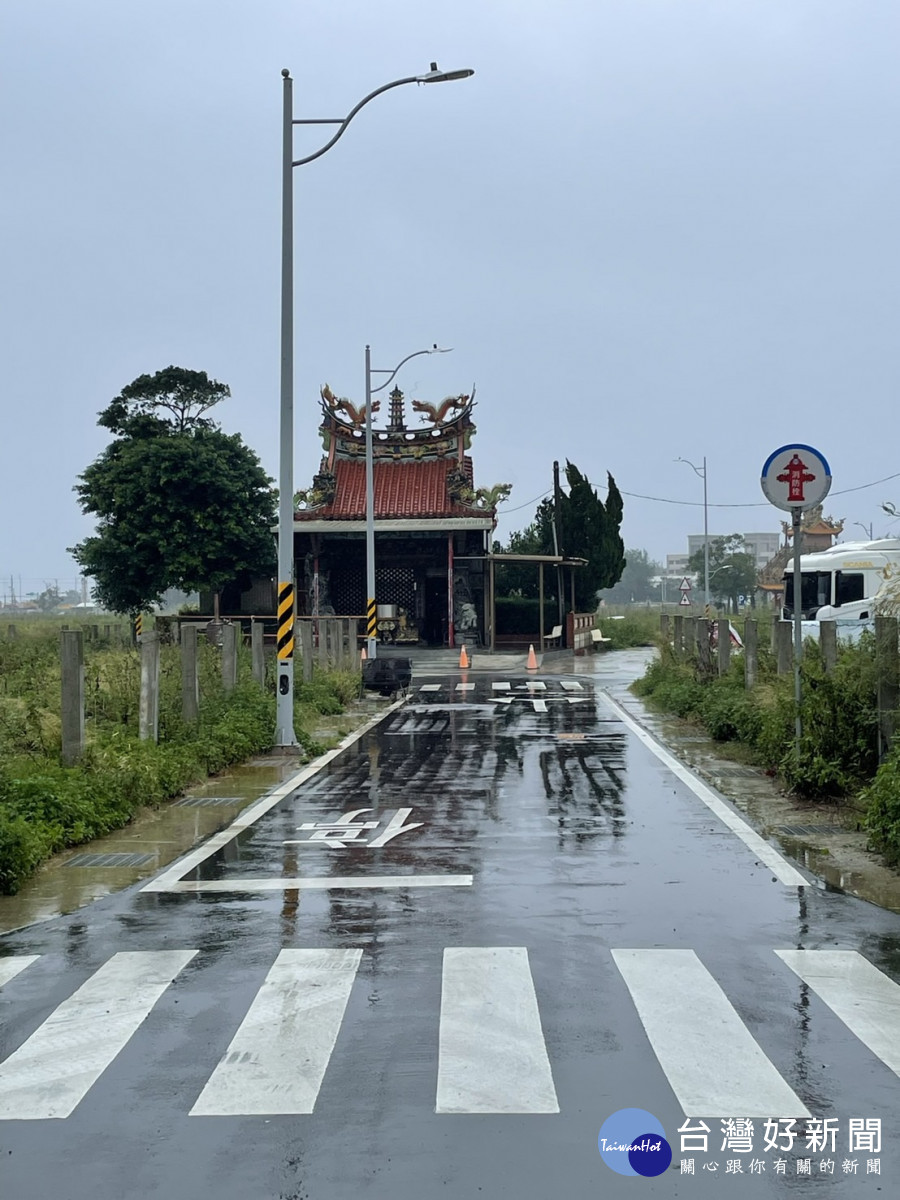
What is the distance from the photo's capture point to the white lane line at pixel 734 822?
30.4 ft

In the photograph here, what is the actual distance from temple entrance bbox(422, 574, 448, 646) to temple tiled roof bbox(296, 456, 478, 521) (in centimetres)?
289

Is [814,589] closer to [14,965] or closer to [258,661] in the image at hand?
[258,661]

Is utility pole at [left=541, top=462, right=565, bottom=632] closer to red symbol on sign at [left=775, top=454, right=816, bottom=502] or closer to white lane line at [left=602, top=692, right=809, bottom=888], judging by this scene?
white lane line at [left=602, top=692, right=809, bottom=888]

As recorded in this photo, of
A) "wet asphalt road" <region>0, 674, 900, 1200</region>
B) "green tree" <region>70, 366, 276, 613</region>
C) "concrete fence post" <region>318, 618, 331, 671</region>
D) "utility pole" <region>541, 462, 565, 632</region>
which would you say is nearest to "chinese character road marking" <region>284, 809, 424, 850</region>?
"wet asphalt road" <region>0, 674, 900, 1200</region>

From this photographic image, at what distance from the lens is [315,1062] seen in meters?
5.41

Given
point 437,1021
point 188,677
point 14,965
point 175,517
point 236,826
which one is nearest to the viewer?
point 437,1021

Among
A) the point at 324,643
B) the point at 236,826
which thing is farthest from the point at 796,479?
the point at 324,643

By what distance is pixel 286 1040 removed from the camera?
5.69 m

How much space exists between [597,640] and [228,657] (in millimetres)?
32334

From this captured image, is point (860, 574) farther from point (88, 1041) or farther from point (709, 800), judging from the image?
point (88, 1041)

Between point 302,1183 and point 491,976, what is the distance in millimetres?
2439

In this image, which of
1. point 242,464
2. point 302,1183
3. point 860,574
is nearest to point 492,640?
point 242,464

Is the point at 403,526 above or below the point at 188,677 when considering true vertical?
above

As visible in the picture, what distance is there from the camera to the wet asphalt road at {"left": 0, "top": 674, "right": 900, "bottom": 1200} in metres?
4.48
